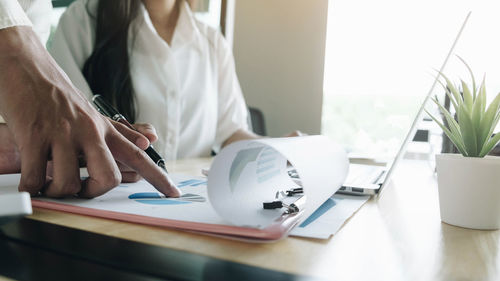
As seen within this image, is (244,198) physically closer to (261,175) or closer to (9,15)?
(261,175)

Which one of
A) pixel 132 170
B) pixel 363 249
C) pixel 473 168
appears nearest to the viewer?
pixel 363 249

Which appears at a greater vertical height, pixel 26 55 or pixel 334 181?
pixel 26 55

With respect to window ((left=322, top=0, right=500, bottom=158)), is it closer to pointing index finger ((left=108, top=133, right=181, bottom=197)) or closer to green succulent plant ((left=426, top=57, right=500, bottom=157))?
green succulent plant ((left=426, top=57, right=500, bottom=157))

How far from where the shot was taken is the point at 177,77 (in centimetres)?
144

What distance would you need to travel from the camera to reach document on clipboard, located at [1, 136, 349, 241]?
330mm

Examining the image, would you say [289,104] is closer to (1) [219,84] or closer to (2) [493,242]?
(1) [219,84]

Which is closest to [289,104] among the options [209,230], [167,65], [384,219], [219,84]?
[219,84]

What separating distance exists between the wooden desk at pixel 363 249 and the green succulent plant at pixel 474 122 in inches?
3.7

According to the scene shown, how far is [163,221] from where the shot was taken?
340 millimetres

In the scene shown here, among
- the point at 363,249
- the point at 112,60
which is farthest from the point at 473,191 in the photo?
the point at 112,60

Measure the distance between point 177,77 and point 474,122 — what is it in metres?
1.15

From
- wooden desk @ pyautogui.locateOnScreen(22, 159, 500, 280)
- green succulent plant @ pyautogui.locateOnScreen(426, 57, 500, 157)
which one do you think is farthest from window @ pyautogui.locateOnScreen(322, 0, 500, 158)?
wooden desk @ pyautogui.locateOnScreen(22, 159, 500, 280)

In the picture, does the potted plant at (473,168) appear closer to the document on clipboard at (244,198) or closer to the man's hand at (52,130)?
the document on clipboard at (244,198)

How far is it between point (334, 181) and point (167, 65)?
110 cm
